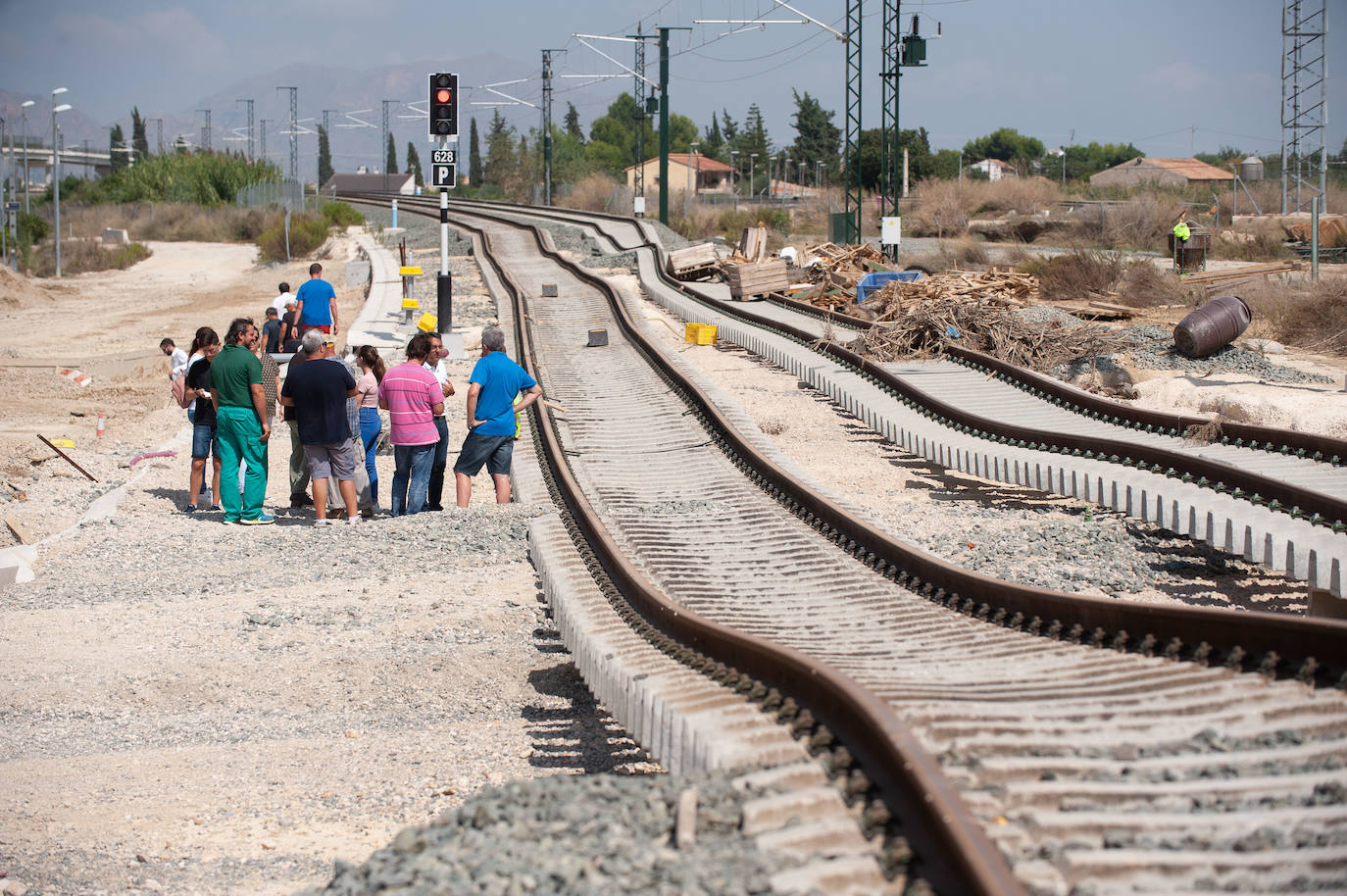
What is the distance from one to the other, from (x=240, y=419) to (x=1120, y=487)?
7668 millimetres

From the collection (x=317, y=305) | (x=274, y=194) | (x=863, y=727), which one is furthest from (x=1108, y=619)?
(x=274, y=194)

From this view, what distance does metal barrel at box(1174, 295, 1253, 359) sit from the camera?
1845 centimetres

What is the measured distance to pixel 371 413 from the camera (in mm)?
11898

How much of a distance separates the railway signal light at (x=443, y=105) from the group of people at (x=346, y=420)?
890cm

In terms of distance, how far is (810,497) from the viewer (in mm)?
9906

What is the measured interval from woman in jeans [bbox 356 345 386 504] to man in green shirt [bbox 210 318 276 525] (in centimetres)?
91

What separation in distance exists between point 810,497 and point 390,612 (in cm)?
338

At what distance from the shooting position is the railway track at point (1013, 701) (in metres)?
3.77

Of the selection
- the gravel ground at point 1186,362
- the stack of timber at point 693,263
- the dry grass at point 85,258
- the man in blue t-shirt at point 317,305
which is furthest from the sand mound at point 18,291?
the gravel ground at point 1186,362

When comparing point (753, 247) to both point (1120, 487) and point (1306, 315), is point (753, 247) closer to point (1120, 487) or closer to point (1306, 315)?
point (1306, 315)

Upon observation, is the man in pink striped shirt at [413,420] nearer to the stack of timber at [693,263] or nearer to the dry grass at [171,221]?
the stack of timber at [693,263]

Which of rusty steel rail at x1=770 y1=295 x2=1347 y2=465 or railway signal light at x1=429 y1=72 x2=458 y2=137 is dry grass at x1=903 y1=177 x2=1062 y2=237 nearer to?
railway signal light at x1=429 y1=72 x2=458 y2=137

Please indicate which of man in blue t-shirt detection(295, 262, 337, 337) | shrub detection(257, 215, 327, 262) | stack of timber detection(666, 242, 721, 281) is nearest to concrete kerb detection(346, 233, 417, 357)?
man in blue t-shirt detection(295, 262, 337, 337)

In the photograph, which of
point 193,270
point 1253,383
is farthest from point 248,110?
point 1253,383
